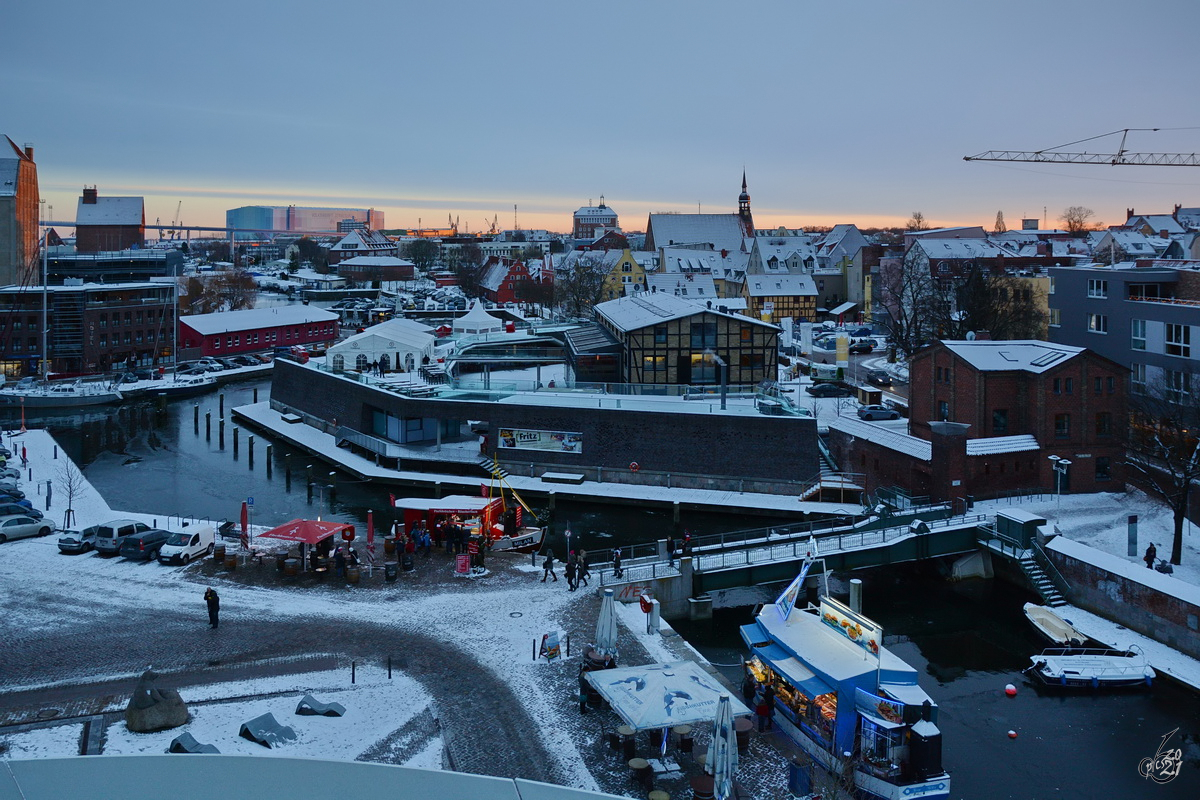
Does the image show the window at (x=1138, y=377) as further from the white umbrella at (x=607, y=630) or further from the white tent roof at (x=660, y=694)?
the white tent roof at (x=660, y=694)

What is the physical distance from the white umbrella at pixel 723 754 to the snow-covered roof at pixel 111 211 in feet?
383

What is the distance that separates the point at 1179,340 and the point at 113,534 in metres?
37.5

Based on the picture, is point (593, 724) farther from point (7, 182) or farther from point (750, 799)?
point (7, 182)

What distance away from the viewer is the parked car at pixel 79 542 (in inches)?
1176

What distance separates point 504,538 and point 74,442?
104 feet

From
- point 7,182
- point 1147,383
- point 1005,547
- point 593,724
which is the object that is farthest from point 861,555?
point 7,182

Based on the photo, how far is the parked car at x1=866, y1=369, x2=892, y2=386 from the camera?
56.3 m

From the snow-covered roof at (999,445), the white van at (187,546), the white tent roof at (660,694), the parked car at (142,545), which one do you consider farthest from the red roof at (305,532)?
the snow-covered roof at (999,445)


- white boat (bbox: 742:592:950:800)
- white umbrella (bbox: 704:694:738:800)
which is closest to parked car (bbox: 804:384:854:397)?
white boat (bbox: 742:592:950:800)

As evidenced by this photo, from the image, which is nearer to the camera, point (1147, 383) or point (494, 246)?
point (1147, 383)

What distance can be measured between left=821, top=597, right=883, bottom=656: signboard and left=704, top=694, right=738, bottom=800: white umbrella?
167 inches

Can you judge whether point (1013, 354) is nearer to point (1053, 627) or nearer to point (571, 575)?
point (1053, 627)

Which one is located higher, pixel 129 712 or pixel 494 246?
pixel 494 246

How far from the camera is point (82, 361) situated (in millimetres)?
73062
